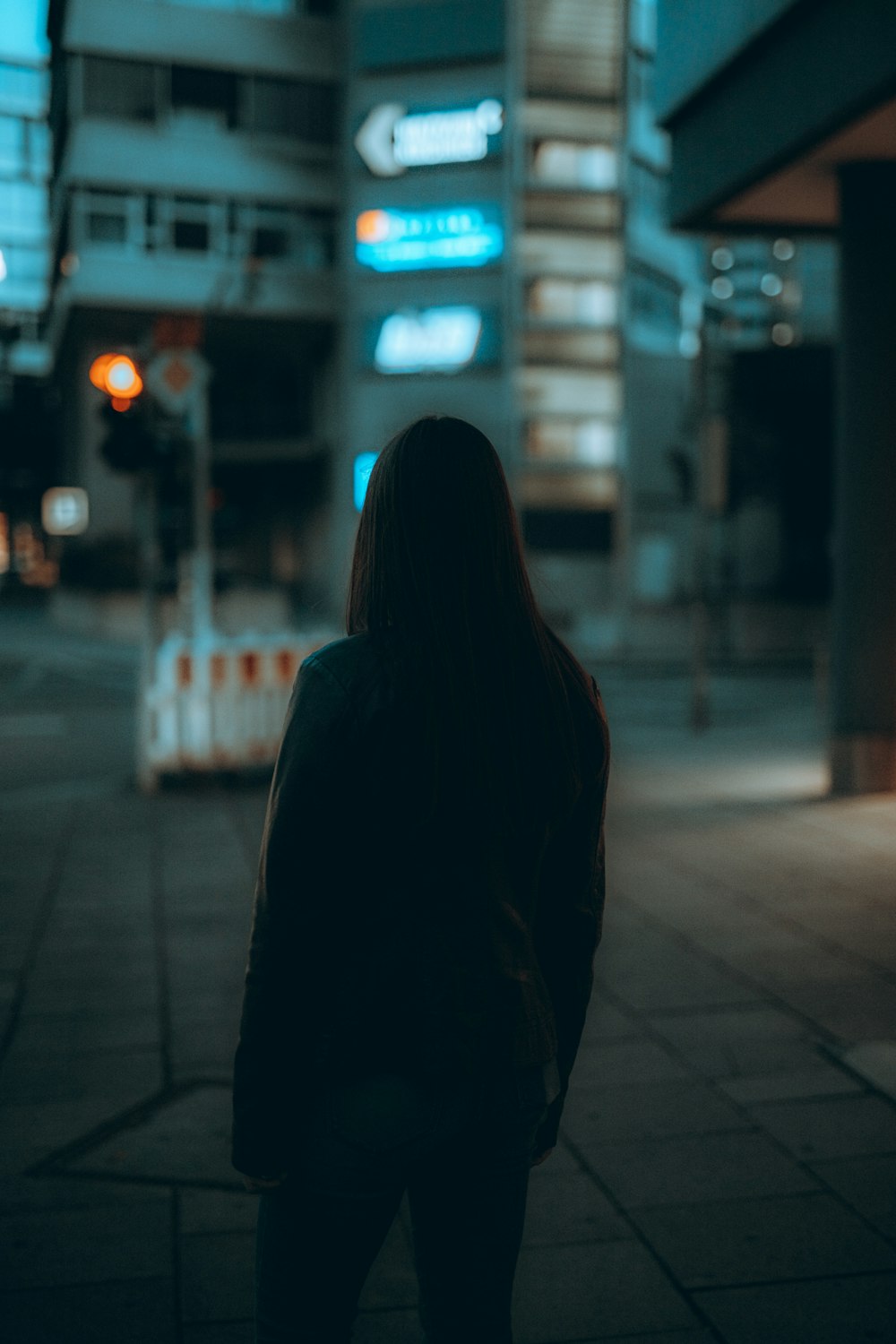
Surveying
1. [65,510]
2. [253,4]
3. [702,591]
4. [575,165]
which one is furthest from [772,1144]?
[65,510]

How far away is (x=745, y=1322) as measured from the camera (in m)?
3.02

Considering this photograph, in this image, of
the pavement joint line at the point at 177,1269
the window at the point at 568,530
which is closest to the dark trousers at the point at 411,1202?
the pavement joint line at the point at 177,1269

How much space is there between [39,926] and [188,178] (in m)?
36.6

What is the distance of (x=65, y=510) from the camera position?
5222 cm

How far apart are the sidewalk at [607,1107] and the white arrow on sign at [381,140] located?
34.8m

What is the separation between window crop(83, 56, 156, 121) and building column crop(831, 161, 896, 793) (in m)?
33.2

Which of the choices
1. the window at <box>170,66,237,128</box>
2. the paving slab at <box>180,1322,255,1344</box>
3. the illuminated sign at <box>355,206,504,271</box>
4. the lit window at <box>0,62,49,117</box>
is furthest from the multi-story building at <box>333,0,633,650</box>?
the paving slab at <box>180,1322,255,1344</box>

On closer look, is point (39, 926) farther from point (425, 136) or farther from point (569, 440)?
point (425, 136)

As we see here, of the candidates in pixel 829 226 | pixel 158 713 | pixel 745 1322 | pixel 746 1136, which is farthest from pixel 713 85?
pixel 745 1322

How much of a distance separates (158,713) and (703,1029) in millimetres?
7006

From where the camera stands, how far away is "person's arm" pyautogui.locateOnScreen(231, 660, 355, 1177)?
185 centimetres

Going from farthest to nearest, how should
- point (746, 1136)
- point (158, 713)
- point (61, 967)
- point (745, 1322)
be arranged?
point (158, 713)
point (61, 967)
point (746, 1136)
point (745, 1322)

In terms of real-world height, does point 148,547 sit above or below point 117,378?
below

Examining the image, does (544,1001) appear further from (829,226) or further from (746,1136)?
(829,226)
